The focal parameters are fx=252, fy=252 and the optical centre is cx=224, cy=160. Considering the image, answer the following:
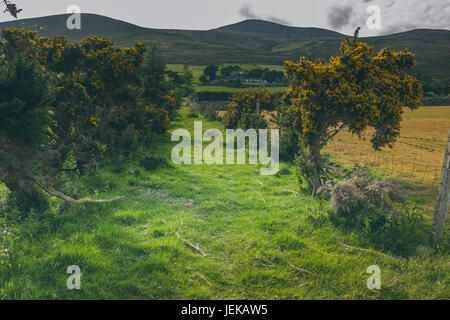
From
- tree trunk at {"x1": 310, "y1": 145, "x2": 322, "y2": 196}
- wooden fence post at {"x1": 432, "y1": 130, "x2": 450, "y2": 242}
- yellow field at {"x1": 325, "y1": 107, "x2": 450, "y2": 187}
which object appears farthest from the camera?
yellow field at {"x1": 325, "y1": 107, "x2": 450, "y2": 187}

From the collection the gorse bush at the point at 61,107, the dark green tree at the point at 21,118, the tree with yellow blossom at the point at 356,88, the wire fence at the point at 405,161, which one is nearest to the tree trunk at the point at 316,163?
the tree with yellow blossom at the point at 356,88

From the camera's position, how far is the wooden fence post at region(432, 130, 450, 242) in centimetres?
585

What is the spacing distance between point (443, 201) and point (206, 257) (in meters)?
5.75

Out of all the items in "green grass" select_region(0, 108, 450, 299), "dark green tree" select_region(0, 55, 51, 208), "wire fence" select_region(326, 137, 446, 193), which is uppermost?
"dark green tree" select_region(0, 55, 51, 208)

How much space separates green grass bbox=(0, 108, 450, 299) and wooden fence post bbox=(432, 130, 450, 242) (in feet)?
2.00

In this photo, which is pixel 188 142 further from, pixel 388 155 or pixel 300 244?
pixel 300 244

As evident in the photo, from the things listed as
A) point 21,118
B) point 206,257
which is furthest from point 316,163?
point 21,118

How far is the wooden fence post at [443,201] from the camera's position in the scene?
5.85m

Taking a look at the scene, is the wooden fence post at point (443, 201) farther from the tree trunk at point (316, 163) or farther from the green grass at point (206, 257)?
the tree trunk at point (316, 163)

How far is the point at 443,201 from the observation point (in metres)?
5.98

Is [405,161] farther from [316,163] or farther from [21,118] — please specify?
[21,118]

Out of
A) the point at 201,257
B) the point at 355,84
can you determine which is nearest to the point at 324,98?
the point at 355,84

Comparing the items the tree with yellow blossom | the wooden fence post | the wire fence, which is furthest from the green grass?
the wire fence

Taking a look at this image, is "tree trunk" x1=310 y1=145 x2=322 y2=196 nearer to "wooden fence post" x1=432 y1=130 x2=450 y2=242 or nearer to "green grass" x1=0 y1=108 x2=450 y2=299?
"green grass" x1=0 y1=108 x2=450 y2=299
